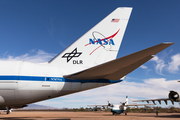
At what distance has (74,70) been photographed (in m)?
Answer: 10.1

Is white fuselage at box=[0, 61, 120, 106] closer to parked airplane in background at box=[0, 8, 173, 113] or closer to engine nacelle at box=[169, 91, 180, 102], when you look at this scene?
parked airplane in background at box=[0, 8, 173, 113]

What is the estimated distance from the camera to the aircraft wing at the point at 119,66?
6.42 metres

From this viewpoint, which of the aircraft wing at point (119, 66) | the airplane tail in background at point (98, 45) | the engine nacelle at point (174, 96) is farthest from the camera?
the engine nacelle at point (174, 96)

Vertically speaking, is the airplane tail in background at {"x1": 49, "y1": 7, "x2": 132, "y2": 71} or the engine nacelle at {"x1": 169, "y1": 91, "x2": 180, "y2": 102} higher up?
the airplane tail in background at {"x1": 49, "y1": 7, "x2": 132, "y2": 71}

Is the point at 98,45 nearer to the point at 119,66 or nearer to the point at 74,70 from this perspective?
the point at 74,70

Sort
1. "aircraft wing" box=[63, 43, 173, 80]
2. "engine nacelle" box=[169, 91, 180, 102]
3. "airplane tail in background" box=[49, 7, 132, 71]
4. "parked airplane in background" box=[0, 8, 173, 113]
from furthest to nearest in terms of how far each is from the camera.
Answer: "engine nacelle" box=[169, 91, 180, 102], "airplane tail in background" box=[49, 7, 132, 71], "parked airplane in background" box=[0, 8, 173, 113], "aircraft wing" box=[63, 43, 173, 80]

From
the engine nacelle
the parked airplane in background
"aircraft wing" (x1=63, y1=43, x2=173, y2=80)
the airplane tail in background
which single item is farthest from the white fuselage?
the engine nacelle

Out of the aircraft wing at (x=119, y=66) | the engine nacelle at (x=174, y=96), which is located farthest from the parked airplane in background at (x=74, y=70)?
the engine nacelle at (x=174, y=96)

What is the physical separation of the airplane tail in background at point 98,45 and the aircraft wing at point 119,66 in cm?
151

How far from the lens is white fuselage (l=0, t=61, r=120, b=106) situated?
29.4ft

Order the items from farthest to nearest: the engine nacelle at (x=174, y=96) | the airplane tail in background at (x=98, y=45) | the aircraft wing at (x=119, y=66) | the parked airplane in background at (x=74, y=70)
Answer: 1. the engine nacelle at (x=174, y=96)
2. the airplane tail in background at (x=98, y=45)
3. the parked airplane in background at (x=74, y=70)
4. the aircraft wing at (x=119, y=66)

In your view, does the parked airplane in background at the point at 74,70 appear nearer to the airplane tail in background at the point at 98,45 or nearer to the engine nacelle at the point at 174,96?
the airplane tail in background at the point at 98,45

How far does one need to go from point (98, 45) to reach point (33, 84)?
17.3 ft

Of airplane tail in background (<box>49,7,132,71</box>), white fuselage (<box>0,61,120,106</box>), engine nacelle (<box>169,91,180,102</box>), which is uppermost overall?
airplane tail in background (<box>49,7,132,71</box>)
